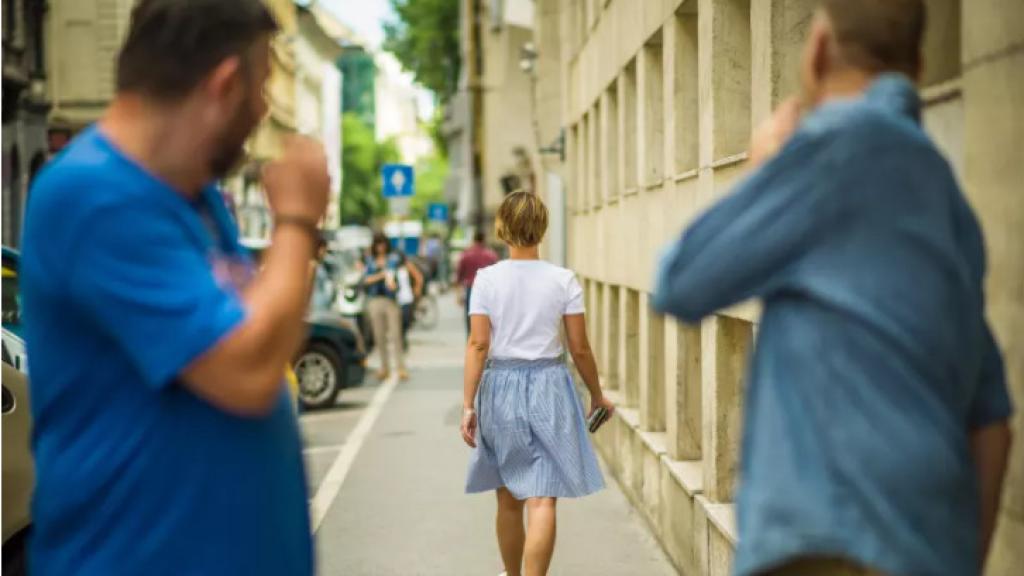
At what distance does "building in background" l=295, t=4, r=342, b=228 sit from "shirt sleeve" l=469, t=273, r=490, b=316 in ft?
255

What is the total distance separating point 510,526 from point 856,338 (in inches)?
209

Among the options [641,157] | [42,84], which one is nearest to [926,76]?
[641,157]

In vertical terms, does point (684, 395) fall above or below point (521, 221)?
below

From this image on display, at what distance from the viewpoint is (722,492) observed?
8.51 metres

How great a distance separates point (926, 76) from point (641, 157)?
7430 millimetres

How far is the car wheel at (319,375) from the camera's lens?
64.8 ft

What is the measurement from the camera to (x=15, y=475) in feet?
22.3

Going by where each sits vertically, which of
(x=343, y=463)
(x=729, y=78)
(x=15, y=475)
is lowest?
(x=343, y=463)

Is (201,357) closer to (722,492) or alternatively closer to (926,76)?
(926,76)

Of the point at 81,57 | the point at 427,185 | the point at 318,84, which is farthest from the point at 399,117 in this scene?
the point at 81,57

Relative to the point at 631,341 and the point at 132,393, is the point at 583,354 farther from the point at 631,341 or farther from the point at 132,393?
the point at 631,341

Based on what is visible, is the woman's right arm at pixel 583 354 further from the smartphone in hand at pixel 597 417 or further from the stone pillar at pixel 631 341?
the stone pillar at pixel 631 341

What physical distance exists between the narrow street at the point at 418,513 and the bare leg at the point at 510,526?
0.88m

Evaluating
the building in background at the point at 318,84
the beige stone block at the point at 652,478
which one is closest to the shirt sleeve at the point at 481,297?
the beige stone block at the point at 652,478
